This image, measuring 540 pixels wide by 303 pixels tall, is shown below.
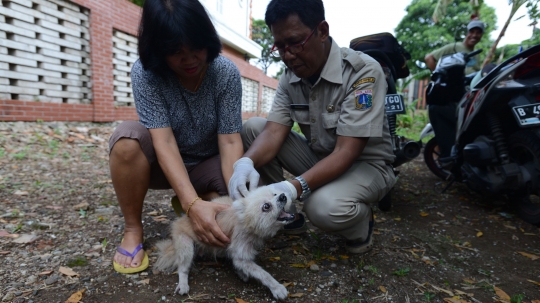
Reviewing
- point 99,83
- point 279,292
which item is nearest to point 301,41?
point 279,292

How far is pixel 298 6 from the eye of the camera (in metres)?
2.02

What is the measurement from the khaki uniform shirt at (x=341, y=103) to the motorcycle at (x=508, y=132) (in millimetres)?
1215

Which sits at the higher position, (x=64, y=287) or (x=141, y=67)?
(x=141, y=67)

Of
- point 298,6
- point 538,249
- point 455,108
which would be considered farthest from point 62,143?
point 538,249

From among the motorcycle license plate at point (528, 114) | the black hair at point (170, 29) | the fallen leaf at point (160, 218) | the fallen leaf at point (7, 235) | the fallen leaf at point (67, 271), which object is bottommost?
the fallen leaf at point (67, 271)

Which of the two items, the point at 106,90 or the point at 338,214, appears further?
the point at 106,90

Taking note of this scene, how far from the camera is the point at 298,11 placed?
203 centimetres

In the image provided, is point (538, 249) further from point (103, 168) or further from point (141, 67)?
point (103, 168)

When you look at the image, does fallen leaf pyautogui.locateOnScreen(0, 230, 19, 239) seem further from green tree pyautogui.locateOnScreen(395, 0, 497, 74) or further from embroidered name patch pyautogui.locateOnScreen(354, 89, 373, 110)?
green tree pyautogui.locateOnScreen(395, 0, 497, 74)

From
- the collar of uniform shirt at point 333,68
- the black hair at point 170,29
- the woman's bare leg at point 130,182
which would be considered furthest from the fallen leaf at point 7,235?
the collar of uniform shirt at point 333,68

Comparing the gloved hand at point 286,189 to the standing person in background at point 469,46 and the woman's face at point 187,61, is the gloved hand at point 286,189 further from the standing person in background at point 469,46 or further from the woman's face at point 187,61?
the standing person in background at point 469,46

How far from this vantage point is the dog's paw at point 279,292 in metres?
1.83

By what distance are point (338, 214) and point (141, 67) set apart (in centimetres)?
164

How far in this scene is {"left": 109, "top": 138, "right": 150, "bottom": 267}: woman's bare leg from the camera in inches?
80.8
